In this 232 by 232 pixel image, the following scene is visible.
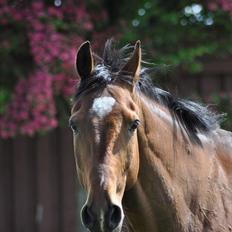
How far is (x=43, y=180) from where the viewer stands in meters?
9.50

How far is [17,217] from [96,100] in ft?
21.3

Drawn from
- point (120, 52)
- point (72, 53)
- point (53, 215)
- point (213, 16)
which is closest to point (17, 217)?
point (53, 215)

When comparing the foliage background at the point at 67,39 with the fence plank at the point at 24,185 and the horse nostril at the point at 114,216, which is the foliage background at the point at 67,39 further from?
the horse nostril at the point at 114,216

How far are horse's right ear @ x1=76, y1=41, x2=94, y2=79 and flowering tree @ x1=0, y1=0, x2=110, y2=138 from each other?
12.2ft

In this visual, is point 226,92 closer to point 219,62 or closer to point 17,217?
point 219,62

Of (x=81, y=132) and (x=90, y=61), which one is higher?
(x=90, y=61)

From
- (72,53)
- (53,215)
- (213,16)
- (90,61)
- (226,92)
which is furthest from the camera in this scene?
(53,215)

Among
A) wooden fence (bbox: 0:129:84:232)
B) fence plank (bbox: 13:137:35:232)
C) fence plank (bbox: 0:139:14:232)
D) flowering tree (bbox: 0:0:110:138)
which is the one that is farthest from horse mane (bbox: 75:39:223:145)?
fence plank (bbox: 0:139:14:232)

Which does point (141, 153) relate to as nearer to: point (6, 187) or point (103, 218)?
point (103, 218)

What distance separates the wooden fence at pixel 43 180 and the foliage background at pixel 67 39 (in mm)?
836

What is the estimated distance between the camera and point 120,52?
373 centimetres

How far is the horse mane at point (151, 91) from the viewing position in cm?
352

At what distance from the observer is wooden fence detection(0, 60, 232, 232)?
9.39m

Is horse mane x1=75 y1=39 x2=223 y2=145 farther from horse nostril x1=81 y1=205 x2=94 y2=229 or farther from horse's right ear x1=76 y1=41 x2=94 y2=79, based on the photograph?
horse nostril x1=81 y1=205 x2=94 y2=229
